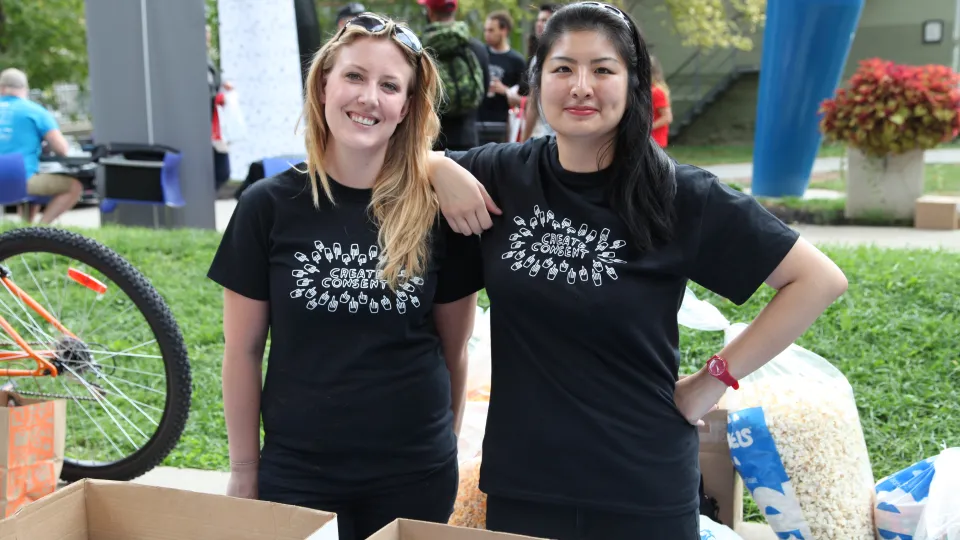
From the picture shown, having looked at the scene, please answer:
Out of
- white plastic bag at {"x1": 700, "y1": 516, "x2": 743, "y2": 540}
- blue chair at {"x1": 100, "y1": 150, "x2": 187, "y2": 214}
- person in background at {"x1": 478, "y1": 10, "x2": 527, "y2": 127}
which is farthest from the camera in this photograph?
person in background at {"x1": 478, "y1": 10, "x2": 527, "y2": 127}

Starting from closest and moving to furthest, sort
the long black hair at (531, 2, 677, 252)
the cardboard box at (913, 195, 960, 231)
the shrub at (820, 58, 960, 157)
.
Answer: the long black hair at (531, 2, 677, 252)
the cardboard box at (913, 195, 960, 231)
the shrub at (820, 58, 960, 157)

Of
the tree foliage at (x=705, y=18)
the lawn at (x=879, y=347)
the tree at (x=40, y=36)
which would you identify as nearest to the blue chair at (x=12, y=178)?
the lawn at (x=879, y=347)

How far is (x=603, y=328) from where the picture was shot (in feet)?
6.49

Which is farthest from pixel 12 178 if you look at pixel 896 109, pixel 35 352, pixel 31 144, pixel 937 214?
pixel 937 214

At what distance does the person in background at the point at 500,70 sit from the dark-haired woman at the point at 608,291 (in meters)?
6.44

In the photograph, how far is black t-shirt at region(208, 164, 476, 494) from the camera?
2096 millimetres

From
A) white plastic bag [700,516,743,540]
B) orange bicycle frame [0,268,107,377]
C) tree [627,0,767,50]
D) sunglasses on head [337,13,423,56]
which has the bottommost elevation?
white plastic bag [700,516,743,540]

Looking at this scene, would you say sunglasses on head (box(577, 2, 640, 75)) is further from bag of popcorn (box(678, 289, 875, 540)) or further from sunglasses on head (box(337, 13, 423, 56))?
bag of popcorn (box(678, 289, 875, 540))

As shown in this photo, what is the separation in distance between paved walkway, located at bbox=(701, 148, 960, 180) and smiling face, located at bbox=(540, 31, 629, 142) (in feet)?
43.5

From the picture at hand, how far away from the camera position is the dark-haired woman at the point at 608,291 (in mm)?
1987

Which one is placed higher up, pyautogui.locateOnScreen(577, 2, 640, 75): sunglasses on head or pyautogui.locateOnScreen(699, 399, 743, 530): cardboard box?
pyautogui.locateOnScreen(577, 2, 640, 75): sunglasses on head

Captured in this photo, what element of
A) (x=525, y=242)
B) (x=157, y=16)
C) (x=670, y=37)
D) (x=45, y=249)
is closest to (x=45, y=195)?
(x=157, y=16)

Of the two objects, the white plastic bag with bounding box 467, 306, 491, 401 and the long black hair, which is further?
the white plastic bag with bounding box 467, 306, 491, 401

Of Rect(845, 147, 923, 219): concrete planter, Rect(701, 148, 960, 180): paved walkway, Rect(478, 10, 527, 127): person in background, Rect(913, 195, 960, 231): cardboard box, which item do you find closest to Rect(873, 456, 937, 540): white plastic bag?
Rect(478, 10, 527, 127): person in background
